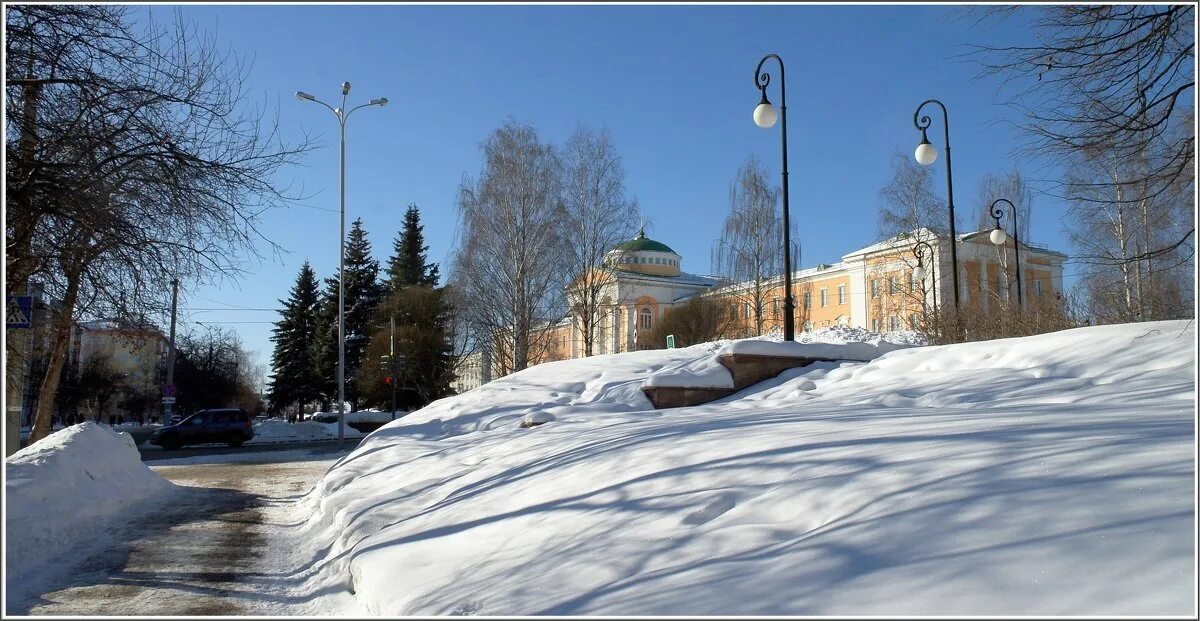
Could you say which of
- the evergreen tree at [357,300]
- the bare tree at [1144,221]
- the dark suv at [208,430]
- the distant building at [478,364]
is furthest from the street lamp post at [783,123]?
the evergreen tree at [357,300]

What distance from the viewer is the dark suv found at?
96.0ft

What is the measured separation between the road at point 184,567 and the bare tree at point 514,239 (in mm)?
19132

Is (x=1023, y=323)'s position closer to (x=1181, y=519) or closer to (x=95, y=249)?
(x=1181, y=519)

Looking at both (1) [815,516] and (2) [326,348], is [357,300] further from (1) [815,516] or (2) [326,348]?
(1) [815,516]

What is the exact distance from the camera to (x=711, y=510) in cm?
499

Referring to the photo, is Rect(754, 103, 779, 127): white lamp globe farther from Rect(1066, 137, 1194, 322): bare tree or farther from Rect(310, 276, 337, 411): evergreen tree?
Rect(310, 276, 337, 411): evergreen tree

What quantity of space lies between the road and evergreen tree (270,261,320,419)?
4677 cm

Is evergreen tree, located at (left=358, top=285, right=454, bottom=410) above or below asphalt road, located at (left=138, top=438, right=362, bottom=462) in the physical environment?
above

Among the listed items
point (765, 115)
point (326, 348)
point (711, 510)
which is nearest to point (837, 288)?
point (326, 348)

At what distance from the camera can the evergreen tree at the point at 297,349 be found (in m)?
56.9

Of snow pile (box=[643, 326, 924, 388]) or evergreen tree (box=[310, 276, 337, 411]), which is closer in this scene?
snow pile (box=[643, 326, 924, 388])

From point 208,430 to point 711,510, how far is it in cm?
2878

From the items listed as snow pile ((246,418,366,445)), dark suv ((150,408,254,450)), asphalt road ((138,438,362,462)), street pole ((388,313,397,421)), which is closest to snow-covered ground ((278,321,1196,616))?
asphalt road ((138,438,362,462))

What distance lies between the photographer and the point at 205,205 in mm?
8047
